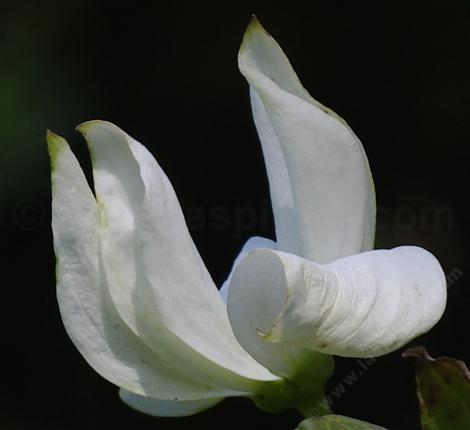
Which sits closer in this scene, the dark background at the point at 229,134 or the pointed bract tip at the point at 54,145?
the pointed bract tip at the point at 54,145

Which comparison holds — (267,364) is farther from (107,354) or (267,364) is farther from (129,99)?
(129,99)

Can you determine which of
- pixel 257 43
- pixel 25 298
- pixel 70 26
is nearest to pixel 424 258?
pixel 257 43

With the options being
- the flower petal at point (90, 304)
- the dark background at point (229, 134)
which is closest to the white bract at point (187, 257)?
the flower petal at point (90, 304)

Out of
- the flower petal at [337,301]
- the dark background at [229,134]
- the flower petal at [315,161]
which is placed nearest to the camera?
the flower petal at [337,301]

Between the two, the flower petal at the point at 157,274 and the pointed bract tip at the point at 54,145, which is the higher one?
the pointed bract tip at the point at 54,145

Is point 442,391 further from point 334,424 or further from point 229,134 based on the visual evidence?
point 229,134


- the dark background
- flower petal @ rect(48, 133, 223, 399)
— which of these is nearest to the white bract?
flower petal @ rect(48, 133, 223, 399)

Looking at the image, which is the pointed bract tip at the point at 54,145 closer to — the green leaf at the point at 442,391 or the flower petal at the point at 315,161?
the flower petal at the point at 315,161
